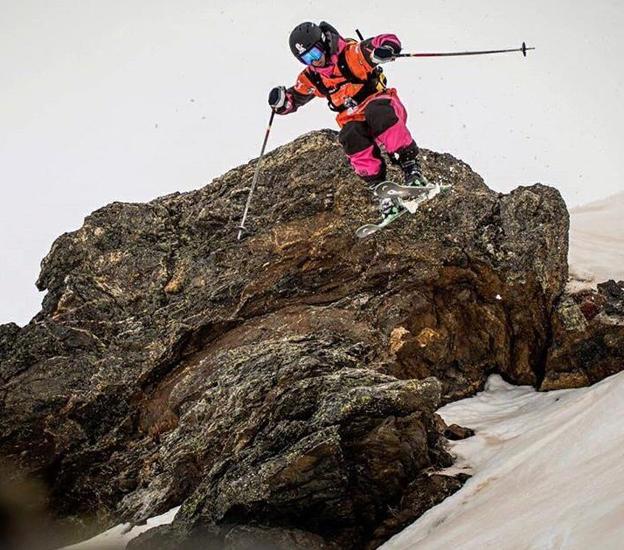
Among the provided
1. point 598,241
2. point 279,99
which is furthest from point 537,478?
point 598,241

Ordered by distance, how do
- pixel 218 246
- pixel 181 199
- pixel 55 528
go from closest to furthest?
pixel 55 528 → pixel 218 246 → pixel 181 199

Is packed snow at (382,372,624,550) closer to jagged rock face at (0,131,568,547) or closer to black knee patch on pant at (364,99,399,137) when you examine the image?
jagged rock face at (0,131,568,547)

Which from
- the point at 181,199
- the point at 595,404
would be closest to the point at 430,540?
the point at 595,404

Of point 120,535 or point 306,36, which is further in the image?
point 306,36

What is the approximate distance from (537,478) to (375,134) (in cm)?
641

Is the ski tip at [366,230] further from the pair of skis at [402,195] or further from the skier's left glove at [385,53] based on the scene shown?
the skier's left glove at [385,53]

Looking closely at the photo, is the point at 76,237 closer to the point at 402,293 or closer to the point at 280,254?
the point at 280,254

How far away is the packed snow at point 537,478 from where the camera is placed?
17.9ft

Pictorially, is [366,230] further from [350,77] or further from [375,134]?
[350,77]

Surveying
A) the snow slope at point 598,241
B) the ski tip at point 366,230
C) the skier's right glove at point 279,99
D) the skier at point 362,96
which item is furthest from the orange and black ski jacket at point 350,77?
the snow slope at point 598,241

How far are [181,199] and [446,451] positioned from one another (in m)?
8.01

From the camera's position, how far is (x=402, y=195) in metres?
11.8

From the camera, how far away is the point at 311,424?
9.05 metres

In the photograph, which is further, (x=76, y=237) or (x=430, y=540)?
(x=76, y=237)
